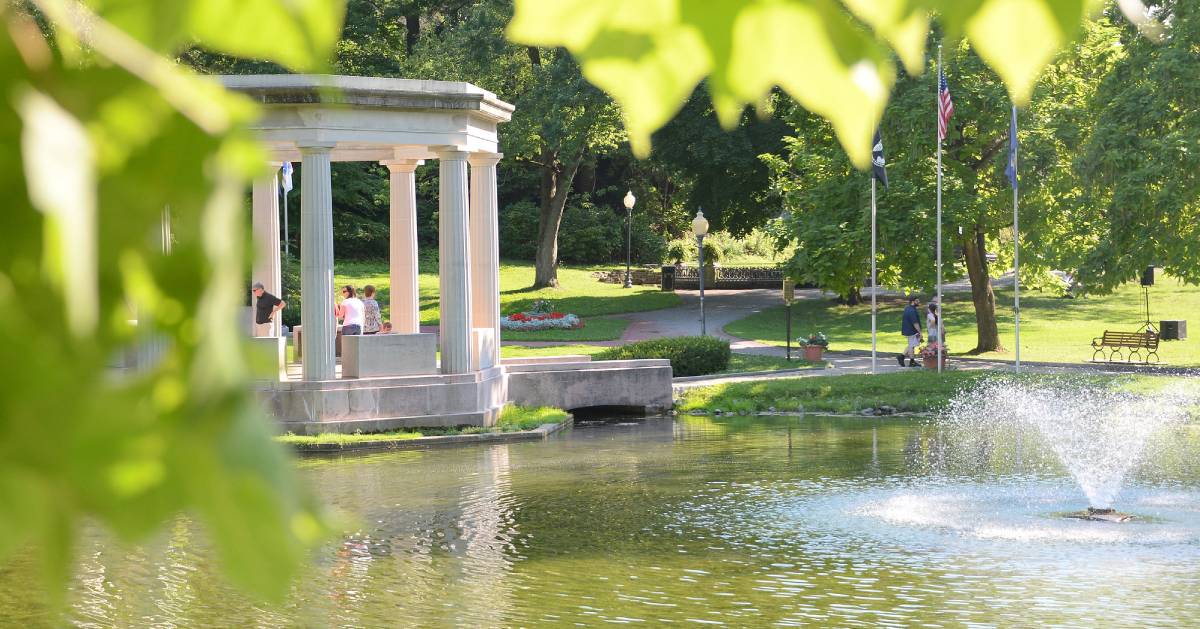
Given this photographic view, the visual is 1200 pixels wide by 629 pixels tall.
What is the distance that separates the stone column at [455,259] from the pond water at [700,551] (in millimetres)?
4119

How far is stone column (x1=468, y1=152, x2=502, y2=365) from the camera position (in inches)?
1102

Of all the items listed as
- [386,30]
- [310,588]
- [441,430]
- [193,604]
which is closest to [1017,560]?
[310,588]

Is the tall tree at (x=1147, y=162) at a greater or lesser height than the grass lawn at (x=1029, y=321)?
greater

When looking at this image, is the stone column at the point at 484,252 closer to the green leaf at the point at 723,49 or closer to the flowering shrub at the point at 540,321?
the flowering shrub at the point at 540,321

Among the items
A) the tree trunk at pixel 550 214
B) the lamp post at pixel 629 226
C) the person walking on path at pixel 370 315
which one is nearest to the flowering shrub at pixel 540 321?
the tree trunk at pixel 550 214

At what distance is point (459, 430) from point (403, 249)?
679cm

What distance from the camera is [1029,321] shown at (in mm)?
53031


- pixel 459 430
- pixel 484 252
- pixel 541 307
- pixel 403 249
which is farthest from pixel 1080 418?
pixel 541 307

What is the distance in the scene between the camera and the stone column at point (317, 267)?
25.1 meters

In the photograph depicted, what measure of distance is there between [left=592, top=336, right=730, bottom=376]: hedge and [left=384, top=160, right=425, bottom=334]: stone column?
228 inches

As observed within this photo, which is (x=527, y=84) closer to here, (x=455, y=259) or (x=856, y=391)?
(x=856, y=391)

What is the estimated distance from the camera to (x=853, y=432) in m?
25.7

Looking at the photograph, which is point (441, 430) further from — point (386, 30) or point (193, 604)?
point (386, 30)

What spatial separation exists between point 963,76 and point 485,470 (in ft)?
70.0
